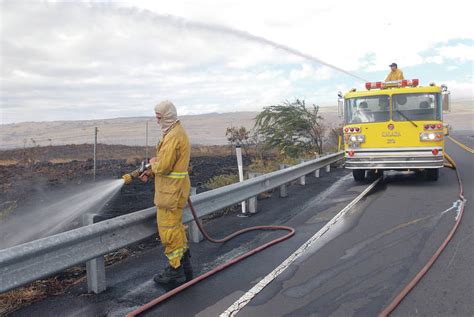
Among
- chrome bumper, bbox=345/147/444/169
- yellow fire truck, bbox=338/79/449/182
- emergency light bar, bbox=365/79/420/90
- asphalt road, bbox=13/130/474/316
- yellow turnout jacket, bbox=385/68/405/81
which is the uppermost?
yellow turnout jacket, bbox=385/68/405/81

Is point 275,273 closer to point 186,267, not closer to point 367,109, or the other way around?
point 186,267

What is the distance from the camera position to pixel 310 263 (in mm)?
5316

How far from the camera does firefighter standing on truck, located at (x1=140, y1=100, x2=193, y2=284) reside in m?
4.70

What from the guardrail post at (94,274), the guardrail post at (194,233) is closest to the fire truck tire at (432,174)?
the guardrail post at (194,233)

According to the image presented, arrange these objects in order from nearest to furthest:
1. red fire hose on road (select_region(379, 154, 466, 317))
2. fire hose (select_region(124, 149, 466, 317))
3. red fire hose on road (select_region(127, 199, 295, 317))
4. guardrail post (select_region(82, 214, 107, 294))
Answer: red fire hose on road (select_region(379, 154, 466, 317)) < fire hose (select_region(124, 149, 466, 317)) < red fire hose on road (select_region(127, 199, 295, 317)) < guardrail post (select_region(82, 214, 107, 294))

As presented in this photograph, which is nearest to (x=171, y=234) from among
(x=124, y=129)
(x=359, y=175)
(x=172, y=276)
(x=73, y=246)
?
(x=172, y=276)

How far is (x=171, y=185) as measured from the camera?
4.74 meters

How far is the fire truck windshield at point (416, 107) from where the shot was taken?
36.0 feet

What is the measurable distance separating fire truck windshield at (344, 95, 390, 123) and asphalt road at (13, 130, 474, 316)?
142 inches

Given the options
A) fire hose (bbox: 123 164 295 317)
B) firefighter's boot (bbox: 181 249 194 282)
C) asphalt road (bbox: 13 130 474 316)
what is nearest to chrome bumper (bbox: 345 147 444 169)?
asphalt road (bbox: 13 130 474 316)

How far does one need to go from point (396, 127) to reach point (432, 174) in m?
1.70

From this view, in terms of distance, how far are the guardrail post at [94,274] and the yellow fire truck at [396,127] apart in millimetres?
8151

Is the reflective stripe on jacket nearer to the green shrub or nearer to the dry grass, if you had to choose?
the dry grass

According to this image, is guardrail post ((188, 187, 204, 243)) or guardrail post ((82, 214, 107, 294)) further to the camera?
guardrail post ((188, 187, 204, 243))
